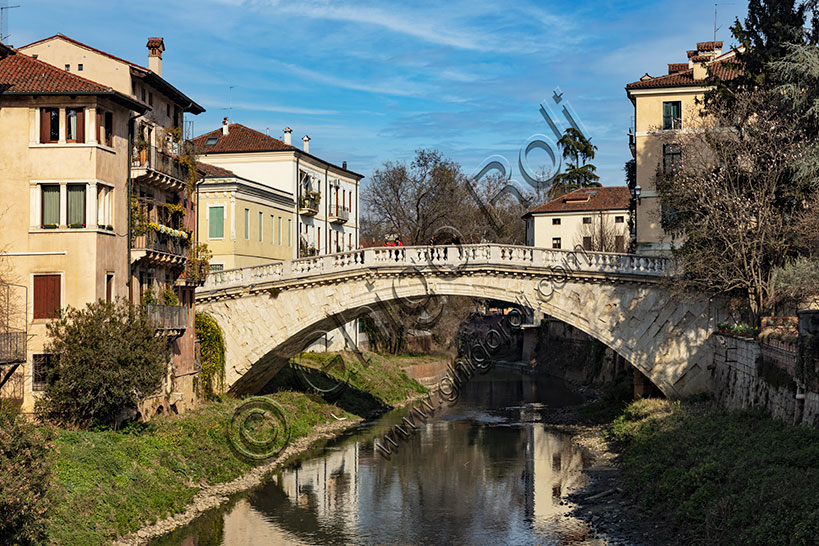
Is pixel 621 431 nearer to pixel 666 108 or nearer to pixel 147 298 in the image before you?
pixel 666 108

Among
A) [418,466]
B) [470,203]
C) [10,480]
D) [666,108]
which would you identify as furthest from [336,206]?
[10,480]

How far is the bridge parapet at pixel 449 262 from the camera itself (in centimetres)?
3856

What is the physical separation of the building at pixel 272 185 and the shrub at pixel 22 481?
28.6 meters

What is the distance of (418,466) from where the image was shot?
36281mm

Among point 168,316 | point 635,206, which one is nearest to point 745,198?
point 635,206

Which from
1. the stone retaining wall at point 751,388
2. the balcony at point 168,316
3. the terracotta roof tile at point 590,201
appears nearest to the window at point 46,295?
the balcony at point 168,316

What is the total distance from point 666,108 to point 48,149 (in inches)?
1067

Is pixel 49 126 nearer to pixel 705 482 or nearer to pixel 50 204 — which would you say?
pixel 50 204

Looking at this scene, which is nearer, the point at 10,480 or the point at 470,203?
the point at 10,480

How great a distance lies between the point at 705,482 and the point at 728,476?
3.10ft

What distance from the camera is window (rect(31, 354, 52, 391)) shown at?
95.0 ft

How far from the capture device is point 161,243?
1329 inches

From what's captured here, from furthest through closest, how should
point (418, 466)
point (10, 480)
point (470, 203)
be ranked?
point (470, 203)
point (418, 466)
point (10, 480)

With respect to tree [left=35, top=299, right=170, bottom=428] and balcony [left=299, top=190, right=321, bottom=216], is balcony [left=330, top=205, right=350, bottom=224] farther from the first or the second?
tree [left=35, top=299, right=170, bottom=428]
